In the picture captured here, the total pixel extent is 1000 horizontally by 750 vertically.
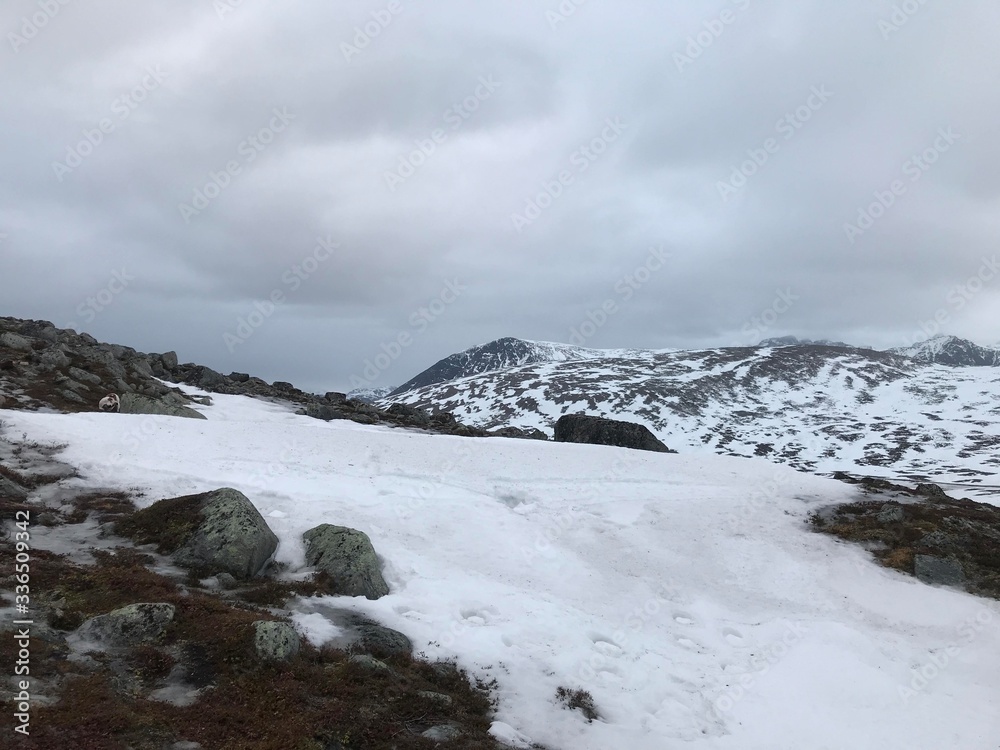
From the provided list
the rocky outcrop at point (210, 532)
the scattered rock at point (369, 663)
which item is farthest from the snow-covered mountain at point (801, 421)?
the rocky outcrop at point (210, 532)

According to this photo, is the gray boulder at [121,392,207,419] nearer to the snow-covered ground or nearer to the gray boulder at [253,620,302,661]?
the snow-covered ground

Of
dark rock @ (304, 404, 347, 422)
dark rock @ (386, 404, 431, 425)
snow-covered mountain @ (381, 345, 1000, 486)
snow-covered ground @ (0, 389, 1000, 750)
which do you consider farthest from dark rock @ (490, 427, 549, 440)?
snow-covered mountain @ (381, 345, 1000, 486)

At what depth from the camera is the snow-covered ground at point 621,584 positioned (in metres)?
14.8

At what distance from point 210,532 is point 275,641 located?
21.7 ft

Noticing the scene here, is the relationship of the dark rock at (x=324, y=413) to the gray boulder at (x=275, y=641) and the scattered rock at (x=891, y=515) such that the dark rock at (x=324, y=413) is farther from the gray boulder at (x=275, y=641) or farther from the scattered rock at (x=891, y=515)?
the scattered rock at (x=891, y=515)

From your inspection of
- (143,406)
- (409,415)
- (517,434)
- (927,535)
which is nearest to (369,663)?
(927,535)

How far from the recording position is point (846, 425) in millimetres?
166875

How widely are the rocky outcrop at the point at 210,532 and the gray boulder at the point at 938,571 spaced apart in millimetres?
26014

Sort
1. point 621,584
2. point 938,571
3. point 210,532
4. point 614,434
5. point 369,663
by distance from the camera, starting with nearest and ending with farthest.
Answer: point 369,663, point 210,532, point 621,584, point 938,571, point 614,434

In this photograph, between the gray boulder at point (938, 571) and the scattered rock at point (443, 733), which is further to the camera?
the gray boulder at point (938, 571)

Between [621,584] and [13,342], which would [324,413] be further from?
[621,584]

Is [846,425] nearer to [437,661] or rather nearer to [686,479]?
[686,479]

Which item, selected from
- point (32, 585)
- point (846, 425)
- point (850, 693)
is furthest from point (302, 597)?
point (846, 425)

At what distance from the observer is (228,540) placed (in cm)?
1723
